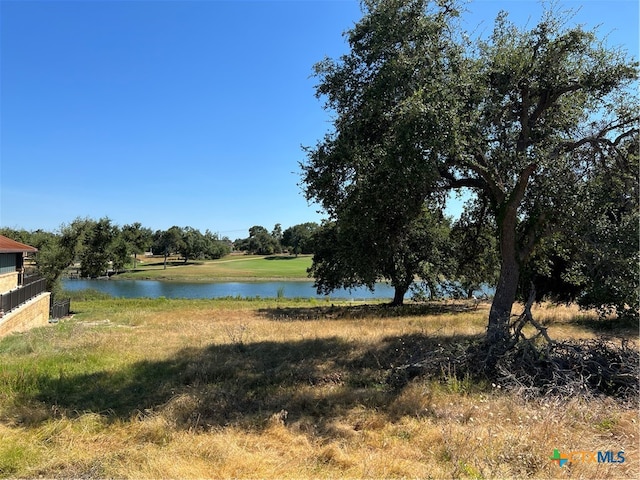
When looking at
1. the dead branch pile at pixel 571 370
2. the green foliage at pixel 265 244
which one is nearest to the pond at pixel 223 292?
the dead branch pile at pixel 571 370

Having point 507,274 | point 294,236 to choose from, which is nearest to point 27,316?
point 507,274

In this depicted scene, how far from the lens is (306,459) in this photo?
15.7 feet

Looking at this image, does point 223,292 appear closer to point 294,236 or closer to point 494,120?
point 494,120

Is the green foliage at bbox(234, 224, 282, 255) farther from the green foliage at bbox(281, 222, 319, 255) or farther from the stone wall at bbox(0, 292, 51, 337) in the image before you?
the stone wall at bbox(0, 292, 51, 337)

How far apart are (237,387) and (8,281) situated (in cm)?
2104

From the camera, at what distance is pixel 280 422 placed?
19.1 feet

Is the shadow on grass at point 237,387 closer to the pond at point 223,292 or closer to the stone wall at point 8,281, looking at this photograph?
the stone wall at point 8,281

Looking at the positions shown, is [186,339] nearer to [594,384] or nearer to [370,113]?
[370,113]

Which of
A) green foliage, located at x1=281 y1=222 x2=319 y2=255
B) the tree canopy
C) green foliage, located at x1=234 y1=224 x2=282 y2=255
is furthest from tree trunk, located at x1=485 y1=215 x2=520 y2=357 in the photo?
green foliage, located at x1=234 y1=224 x2=282 y2=255

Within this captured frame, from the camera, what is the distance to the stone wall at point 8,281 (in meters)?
20.7

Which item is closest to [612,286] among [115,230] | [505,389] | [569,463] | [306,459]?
[505,389]

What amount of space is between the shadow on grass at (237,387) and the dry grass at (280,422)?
0.11ft

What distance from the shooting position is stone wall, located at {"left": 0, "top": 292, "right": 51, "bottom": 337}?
625 inches

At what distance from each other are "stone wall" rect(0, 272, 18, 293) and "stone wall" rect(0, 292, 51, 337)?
140 cm
